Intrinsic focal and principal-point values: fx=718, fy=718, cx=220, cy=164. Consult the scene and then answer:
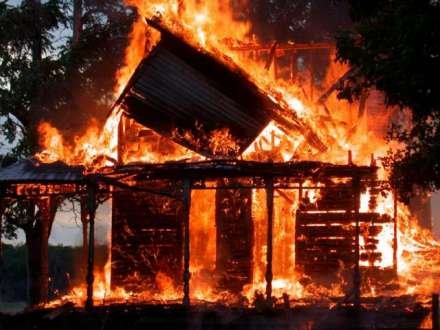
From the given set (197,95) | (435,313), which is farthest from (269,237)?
(197,95)

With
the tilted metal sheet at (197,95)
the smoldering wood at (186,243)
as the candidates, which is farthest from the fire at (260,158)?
the smoldering wood at (186,243)

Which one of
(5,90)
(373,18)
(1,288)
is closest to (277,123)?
(373,18)

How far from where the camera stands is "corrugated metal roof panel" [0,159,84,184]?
708 inches

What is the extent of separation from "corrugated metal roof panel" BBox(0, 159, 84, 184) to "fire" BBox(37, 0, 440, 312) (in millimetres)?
1271

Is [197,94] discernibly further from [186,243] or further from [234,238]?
[186,243]

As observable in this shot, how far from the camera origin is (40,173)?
60.2 feet

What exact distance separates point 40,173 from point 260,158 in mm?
6674

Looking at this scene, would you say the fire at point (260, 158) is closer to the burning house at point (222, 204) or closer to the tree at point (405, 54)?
the burning house at point (222, 204)

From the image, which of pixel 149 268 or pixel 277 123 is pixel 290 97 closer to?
pixel 277 123

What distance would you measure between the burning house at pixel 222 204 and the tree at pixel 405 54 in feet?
23.2

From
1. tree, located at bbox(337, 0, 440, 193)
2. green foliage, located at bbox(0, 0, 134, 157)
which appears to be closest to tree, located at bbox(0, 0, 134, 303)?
green foliage, located at bbox(0, 0, 134, 157)

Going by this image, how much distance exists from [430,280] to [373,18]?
1097 cm

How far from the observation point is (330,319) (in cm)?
1742

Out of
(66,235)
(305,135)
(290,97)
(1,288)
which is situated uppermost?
(290,97)
